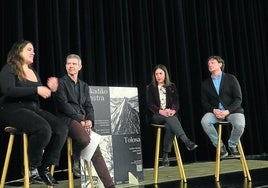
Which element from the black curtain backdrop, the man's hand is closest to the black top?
the black curtain backdrop

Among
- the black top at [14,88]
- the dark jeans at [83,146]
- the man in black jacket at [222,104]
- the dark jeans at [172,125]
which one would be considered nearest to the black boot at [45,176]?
the dark jeans at [83,146]

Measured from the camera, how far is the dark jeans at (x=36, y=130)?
2.29 metres

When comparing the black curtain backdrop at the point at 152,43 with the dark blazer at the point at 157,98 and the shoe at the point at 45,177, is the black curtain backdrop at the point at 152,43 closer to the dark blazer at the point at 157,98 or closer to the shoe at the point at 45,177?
the dark blazer at the point at 157,98

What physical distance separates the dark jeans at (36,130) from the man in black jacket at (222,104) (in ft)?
4.80

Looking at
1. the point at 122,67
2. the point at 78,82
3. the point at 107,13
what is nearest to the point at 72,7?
the point at 107,13

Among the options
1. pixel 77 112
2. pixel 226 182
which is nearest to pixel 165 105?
pixel 226 182

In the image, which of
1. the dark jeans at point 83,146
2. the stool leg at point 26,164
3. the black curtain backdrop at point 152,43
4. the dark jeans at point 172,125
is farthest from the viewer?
the black curtain backdrop at point 152,43

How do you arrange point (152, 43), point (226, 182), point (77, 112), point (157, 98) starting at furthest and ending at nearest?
point (152, 43) → point (157, 98) → point (226, 182) → point (77, 112)

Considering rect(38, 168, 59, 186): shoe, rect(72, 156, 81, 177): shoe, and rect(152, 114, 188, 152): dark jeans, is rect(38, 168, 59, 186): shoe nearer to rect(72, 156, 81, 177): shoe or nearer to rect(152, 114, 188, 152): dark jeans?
rect(72, 156, 81, 177): shoe

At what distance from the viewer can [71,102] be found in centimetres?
279

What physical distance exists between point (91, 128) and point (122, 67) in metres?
1.75

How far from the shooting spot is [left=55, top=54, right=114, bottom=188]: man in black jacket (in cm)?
260

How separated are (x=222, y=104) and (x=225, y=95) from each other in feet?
0.29

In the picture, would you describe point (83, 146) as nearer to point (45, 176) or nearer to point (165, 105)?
point (45, 176)
